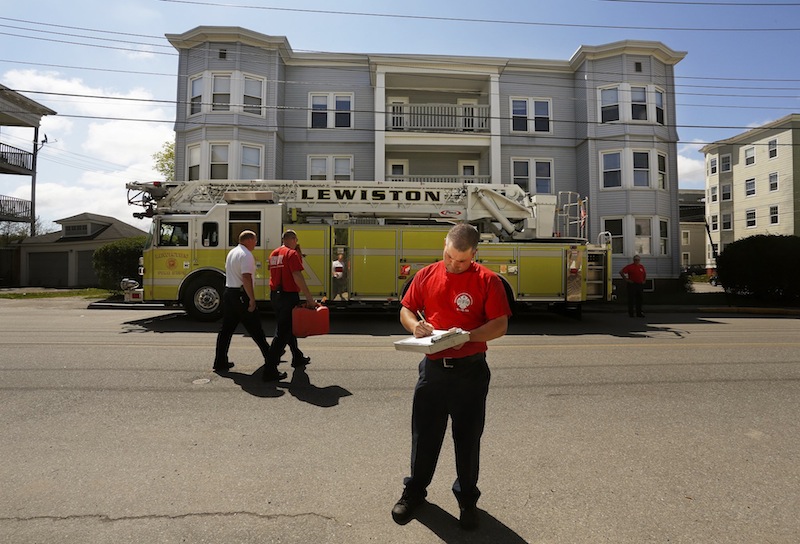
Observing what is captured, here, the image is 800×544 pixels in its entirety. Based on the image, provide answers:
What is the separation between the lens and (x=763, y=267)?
1655cm

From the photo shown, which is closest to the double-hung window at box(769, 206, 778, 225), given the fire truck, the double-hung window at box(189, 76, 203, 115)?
the fire truck

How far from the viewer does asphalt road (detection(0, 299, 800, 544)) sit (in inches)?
107

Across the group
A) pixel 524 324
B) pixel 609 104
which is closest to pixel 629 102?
pixel 609 104

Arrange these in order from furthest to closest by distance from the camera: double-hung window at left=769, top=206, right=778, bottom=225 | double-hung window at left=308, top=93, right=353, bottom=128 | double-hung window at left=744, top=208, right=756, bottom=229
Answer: double-hung window at left=744, top=208, right=756, bottom=229, double-hung window at left=769, top=206, right=778, bottom=225, double-hung window at left=308, top=93, right=353, bottom=128

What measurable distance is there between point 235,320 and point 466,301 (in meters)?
4.16

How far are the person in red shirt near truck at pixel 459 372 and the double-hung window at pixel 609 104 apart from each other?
21.1 m

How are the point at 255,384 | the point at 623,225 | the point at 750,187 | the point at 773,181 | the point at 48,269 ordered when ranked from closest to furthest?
the point at 255,384 < the point at 623,225 < the point at 48,269 < the point at 773,181 < the point at 750,187

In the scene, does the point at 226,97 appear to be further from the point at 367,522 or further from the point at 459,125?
the point at 367,522

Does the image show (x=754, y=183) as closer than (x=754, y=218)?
Yes

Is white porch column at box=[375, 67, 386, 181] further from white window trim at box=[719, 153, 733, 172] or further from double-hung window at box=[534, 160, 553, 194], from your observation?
white window trim at box=[719, 153, 733, 172]

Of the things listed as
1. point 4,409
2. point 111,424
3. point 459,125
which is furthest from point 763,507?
point 459,125

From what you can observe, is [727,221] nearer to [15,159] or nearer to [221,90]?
[221,90]

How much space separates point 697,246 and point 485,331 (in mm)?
63599

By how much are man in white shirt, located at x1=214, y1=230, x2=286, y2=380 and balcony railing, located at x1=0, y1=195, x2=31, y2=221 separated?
99.0 ft
